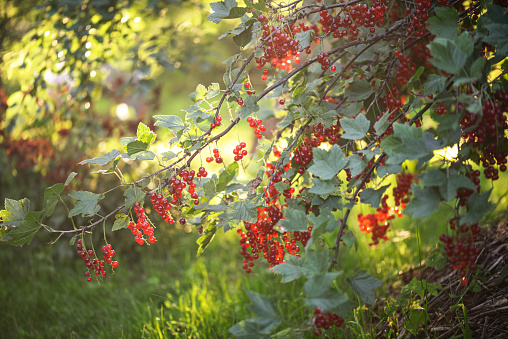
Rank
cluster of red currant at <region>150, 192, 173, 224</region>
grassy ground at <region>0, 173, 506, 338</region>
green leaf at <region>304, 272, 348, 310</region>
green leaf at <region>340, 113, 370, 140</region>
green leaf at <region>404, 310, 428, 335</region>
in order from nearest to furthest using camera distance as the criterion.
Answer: green leaf at <region>304, 272, 348, 310</region> → green leaf at <region>340, 113, 370, 140</region> → cluster of red currant at <region>150, 192, 173, 224</region> → green leaf at <region>404, 310, 428, 335</region> → grassy ground at <region>0, 173, 506, 338</region>

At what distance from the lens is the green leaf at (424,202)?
1.01 meters

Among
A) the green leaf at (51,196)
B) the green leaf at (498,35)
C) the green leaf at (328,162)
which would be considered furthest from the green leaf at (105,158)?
the green leaf at (498,35)

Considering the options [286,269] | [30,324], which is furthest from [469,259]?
[30,324]

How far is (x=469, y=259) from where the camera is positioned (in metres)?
1.21

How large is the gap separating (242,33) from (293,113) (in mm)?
365

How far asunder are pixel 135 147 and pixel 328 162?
68cm

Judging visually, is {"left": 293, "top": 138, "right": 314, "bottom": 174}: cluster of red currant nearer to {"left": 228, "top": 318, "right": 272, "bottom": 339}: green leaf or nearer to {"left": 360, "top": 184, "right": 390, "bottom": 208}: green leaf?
{"left": 360, "top": 184, "right": 390, "bottom": 208}: green leaf

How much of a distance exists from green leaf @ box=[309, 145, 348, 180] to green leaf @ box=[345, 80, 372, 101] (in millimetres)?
542

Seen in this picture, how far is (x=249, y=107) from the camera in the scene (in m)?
1.37

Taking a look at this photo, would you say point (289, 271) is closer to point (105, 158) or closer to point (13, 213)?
point (105, 158)

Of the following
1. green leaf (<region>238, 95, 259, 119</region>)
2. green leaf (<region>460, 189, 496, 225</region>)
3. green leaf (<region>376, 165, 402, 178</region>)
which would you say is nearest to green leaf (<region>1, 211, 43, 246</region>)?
green leaf (<region>238, 95, 259, 119</region>)

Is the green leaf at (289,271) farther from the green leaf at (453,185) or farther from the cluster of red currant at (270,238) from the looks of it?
the green leaf at (453,185)

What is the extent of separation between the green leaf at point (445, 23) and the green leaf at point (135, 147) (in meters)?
1.06

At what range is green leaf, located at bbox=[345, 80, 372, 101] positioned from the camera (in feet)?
5.27
